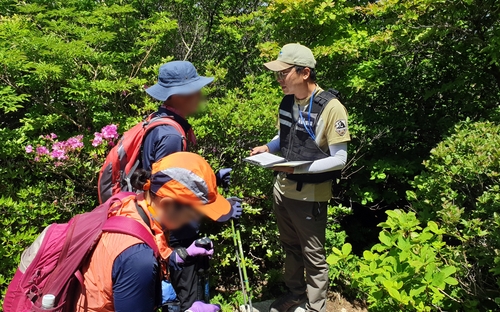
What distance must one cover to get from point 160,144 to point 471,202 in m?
2.29

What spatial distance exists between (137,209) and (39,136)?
235 centimetres

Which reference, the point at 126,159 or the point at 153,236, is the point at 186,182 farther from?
the point at 126,159

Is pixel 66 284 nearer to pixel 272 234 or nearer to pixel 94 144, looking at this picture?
pixel 94 144

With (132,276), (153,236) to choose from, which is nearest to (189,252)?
(153,236)

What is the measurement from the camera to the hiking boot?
3.33m

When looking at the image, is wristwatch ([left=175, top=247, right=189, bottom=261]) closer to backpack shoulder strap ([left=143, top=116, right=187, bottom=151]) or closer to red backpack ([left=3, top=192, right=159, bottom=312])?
red backpack ([left=3, top=192, right=159, bottom=312])

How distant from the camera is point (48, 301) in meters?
1.45

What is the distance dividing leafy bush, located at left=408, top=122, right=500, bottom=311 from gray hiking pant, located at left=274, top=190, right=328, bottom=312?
2.77 ft

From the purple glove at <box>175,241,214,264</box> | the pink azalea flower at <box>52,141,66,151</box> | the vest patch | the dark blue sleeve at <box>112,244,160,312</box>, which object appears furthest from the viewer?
the pink azalea flower at <box>52,141,66,151</box>

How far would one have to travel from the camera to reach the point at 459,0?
11.9 feet

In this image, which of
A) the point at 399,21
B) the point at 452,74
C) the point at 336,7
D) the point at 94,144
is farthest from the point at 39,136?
the point at 452,74

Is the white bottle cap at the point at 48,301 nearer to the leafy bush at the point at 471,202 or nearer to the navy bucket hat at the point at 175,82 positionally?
the navy bucket hat at the point at 175,82

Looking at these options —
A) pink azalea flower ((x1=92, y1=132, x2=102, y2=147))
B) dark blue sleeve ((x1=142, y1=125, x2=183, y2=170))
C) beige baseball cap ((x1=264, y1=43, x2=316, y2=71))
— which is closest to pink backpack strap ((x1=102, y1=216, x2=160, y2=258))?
dark blue sleeve ((x1=142, y1=125, x2=183, y2=170))

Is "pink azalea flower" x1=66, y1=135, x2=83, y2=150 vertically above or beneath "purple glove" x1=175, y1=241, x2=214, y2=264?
above
